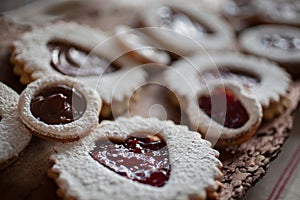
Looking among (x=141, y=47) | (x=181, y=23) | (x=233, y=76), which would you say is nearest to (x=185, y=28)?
(x=181, y=23)

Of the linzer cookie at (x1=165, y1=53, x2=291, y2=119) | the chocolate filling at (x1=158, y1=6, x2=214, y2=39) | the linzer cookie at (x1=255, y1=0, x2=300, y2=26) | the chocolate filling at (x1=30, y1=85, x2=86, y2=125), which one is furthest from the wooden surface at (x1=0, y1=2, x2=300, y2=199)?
the linzer cookie at (x1=255, y1=0, x2=300, y2=26)

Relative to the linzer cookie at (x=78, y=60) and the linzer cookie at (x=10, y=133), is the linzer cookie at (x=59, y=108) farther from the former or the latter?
the linzer cookie at (x=78, y=60)

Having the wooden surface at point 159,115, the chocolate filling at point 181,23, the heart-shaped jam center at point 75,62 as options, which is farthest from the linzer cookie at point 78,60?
the chocolate filling at point 181,23

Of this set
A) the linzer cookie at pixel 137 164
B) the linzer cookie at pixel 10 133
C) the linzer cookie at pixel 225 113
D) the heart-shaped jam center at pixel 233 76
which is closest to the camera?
the linzer cookie at pixel 137 164

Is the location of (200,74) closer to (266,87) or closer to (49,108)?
(266,87)

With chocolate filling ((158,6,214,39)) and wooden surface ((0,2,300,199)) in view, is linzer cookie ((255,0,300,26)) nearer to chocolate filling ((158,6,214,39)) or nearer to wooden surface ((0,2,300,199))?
chocolate filling ((158,6,214,39))

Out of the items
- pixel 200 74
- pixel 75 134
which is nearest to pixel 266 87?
pixel 200 74

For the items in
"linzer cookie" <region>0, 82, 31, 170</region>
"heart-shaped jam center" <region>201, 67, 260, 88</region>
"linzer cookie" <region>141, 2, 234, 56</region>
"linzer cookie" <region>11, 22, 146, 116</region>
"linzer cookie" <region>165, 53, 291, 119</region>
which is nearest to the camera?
"linzer cookie" <region>0, 82, 31, 170</region>
